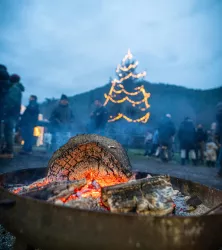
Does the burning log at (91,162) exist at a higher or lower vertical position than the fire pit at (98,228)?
higher

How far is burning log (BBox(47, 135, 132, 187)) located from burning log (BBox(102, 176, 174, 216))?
51 cm

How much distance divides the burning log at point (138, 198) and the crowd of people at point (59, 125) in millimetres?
5133

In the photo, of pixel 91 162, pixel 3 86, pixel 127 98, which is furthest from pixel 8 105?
pixel 127 98

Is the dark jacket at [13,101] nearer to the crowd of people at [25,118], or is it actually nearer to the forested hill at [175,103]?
the crowd of people at [25,118]

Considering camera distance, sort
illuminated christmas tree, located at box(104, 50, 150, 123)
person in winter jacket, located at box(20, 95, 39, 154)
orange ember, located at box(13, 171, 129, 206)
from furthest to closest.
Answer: illuminated christmas tree, located at box(104, 50, 150, 123) → person in winter jacket, located at box(20, 95, 39, 154) → orange ember, located at box(13, 171, 129, 206)

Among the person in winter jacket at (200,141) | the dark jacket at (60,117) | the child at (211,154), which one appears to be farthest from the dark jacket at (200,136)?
the dark jacket at (60,117)

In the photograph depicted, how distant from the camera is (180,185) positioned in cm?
282

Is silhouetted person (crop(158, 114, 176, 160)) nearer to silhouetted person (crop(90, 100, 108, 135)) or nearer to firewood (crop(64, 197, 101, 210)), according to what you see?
silhouetted person (crop(90, 100, 108, 135))

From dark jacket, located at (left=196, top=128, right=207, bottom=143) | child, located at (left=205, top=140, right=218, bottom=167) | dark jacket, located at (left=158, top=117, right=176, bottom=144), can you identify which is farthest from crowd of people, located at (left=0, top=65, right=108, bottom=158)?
dark jacket, located at (left=196, top=128, right=207, bottom=143)

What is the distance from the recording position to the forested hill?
2502cm

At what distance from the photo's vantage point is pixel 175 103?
26000mm

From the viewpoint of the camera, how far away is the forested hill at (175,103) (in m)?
25.0

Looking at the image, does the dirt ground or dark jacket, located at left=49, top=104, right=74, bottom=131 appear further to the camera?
dark jacket, located at left=49, top=104, right=74, bottom=131

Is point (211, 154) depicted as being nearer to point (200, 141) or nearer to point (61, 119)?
point (200, 141)
